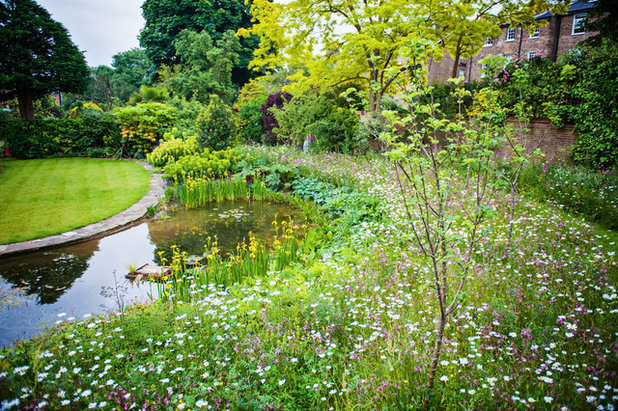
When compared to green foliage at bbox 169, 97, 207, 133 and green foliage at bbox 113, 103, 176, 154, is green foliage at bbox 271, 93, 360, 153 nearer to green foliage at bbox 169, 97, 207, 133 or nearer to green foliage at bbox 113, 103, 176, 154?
green foliage at bbox 169, 97, 207, 133

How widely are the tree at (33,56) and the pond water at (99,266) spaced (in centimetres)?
1567

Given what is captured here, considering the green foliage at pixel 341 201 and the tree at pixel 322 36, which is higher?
the tree at pixel 322 36

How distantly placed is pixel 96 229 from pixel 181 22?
94.0ft

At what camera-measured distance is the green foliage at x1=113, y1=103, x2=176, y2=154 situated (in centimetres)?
1273

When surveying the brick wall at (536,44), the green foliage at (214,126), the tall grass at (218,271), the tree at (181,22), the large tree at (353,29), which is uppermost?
the tree at (181,22)

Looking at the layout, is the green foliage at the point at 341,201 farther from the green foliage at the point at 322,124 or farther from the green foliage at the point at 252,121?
the green foliage at the point at 252,121

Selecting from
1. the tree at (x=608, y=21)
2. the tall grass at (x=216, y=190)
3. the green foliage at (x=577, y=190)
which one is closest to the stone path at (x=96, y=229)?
the tall grass at (x=216, y=190)

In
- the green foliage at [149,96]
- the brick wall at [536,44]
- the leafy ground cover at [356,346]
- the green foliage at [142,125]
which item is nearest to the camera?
the leafy ground cover at [356,346]

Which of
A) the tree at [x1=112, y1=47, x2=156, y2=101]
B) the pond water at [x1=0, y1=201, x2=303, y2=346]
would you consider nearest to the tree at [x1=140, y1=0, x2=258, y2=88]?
the tree at [x1=112, y1=47, x2=156, y2=101]

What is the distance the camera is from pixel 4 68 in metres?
15.3

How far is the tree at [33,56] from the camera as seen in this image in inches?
602

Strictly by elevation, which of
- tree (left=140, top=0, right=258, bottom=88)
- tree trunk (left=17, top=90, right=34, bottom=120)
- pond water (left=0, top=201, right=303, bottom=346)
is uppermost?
tree (left=140, top=0, right=258, bottom=88)

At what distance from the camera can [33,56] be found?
16156 millimetres

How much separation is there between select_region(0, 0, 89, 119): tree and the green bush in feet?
15.6
